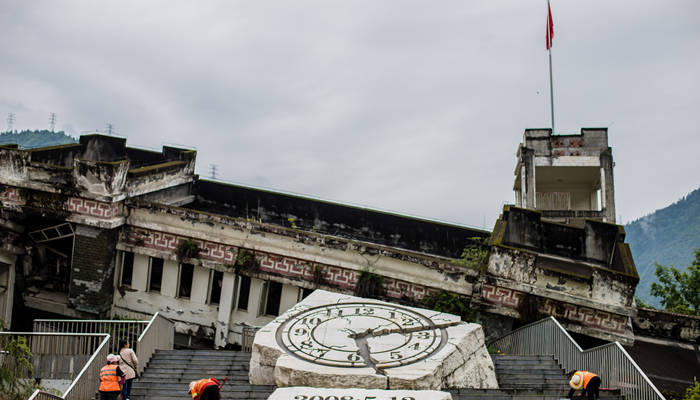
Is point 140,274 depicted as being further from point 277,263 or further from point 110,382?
point 110,382

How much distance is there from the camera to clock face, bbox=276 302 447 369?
37.4 ft

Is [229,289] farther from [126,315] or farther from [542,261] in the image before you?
[542,261]

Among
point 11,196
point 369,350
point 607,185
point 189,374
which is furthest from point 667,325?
point 11,196

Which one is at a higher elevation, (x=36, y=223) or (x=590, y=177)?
(x=590, y=177)

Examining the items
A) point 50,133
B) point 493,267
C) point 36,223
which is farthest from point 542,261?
point 50,133

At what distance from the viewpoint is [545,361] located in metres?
13.8

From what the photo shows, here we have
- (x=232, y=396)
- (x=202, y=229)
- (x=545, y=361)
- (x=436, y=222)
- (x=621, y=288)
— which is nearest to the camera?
(x=232, y=396)

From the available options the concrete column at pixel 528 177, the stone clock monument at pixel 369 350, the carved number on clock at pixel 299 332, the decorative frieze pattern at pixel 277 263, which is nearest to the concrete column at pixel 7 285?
the decorative frieze pattern at pixel 277 263

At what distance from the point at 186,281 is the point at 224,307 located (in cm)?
218

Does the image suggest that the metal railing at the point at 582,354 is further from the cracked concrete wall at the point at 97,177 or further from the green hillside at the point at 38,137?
the green hillside at the point at 38,137

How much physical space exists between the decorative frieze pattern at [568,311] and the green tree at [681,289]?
12.1 metres

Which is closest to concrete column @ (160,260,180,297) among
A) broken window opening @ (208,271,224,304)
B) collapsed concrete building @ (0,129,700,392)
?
collapsed concrete building @ (0,129,700,392)

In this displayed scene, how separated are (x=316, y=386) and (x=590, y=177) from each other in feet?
67.8

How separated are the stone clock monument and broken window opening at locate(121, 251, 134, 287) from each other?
33.5 ft
